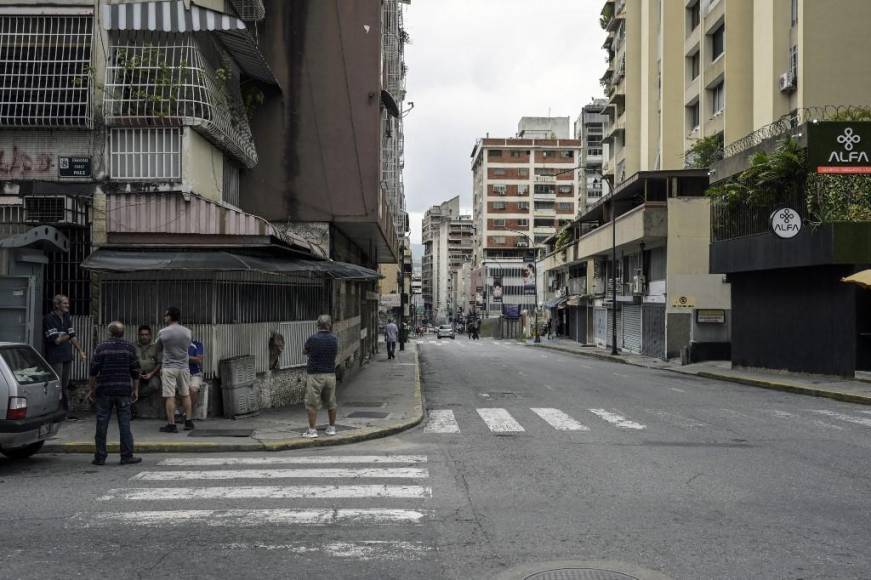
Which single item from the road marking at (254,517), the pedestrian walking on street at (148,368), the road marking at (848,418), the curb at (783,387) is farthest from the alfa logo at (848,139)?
the road marking at (254,517)

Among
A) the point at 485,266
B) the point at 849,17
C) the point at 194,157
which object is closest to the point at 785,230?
the point at 849,17

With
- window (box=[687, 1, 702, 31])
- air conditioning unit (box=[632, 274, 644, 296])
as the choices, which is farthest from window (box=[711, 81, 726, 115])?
air conditioning unit (box=[632, 274, 644, 296])

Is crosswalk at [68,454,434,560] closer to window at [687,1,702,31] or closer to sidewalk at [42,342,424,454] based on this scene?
sidewalk at [42,342,424,454]

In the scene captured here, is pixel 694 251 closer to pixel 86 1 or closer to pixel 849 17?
pixel 849 17

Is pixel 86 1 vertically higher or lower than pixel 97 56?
higher

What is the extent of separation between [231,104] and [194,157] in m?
2.51

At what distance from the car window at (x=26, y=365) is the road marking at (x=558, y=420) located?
8006mm

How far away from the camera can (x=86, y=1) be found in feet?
45.4

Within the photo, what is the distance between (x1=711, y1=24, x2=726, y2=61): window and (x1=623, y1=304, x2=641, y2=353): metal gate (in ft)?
45.5

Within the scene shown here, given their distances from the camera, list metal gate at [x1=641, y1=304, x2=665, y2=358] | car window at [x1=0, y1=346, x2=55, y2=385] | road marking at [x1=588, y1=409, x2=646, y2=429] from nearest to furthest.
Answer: car window at [x1=0, y1=346, x2=55, y2=385] < road marking at [x1=588, y1=409, x2=646, y2=429] < metal gate at [x1=641, y1=304, x2=665, y2=358]

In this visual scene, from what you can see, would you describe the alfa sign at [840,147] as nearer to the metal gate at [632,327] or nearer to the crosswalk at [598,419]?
the crosswalk at [598,419]

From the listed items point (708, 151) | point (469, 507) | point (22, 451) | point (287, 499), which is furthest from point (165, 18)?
point (708, 151)

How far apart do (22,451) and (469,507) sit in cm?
638

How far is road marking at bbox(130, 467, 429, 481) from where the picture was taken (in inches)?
356
